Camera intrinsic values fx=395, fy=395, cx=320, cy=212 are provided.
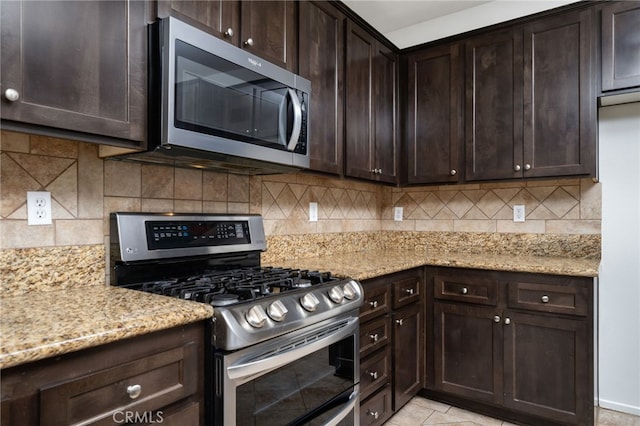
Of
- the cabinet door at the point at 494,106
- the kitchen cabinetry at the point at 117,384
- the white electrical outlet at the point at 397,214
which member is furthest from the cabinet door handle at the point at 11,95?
the white electrical outlet at the point at 397,214

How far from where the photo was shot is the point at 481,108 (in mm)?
2602

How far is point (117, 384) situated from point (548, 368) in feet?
6.80

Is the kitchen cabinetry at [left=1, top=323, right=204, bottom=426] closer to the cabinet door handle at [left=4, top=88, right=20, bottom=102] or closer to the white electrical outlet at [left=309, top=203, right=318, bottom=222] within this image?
the cabinet door handle at [left=4, top=88, right=20, bottom=102]

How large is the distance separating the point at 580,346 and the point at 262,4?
88.7 inches

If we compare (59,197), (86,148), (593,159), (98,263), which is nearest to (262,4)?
(86,148)

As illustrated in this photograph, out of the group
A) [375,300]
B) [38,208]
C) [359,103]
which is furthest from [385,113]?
[38,208]

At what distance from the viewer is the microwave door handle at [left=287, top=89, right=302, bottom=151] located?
1707mm

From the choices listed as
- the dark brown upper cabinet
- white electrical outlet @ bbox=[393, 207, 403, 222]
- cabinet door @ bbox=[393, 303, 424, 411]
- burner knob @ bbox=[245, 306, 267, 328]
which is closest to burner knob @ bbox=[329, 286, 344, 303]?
burner knob @ bbox=[245, 306, 267, 328]

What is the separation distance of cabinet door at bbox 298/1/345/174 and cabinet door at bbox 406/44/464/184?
79cm

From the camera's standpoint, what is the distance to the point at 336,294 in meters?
1.55

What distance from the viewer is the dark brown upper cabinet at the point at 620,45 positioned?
6.99 ft

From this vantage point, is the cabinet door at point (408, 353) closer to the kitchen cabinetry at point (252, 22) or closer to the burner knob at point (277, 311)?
the burner knob at point (277, 311)

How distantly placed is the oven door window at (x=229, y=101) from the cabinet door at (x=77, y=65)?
131 mm

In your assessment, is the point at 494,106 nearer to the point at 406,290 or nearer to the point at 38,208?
the point at 406,290
